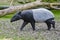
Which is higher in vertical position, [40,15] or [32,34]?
[40,15]

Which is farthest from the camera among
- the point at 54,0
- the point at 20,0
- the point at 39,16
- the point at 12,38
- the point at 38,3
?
the point at 20,0

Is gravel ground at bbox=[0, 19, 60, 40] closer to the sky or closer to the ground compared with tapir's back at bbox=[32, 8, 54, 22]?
closer to the ground

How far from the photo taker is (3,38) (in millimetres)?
6957

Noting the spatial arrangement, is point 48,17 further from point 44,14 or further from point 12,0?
point 12,0

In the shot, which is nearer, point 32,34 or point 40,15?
point 32,34

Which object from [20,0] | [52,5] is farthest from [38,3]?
[20,0]

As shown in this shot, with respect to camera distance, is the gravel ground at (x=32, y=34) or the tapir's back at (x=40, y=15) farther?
the tapir's back at (x=40, y=15)

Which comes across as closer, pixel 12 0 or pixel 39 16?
pixel 39 16

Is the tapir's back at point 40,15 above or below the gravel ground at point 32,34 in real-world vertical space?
above

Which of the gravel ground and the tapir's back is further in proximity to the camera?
the tapir's back

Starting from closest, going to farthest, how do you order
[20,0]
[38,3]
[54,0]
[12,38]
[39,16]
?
[12,38] → [39,16] → [38,3] → [54,0] → [20,0]

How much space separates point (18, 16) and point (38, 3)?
179 inches

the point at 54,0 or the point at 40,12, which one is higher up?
the point at 40,12

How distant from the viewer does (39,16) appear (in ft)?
27.0
